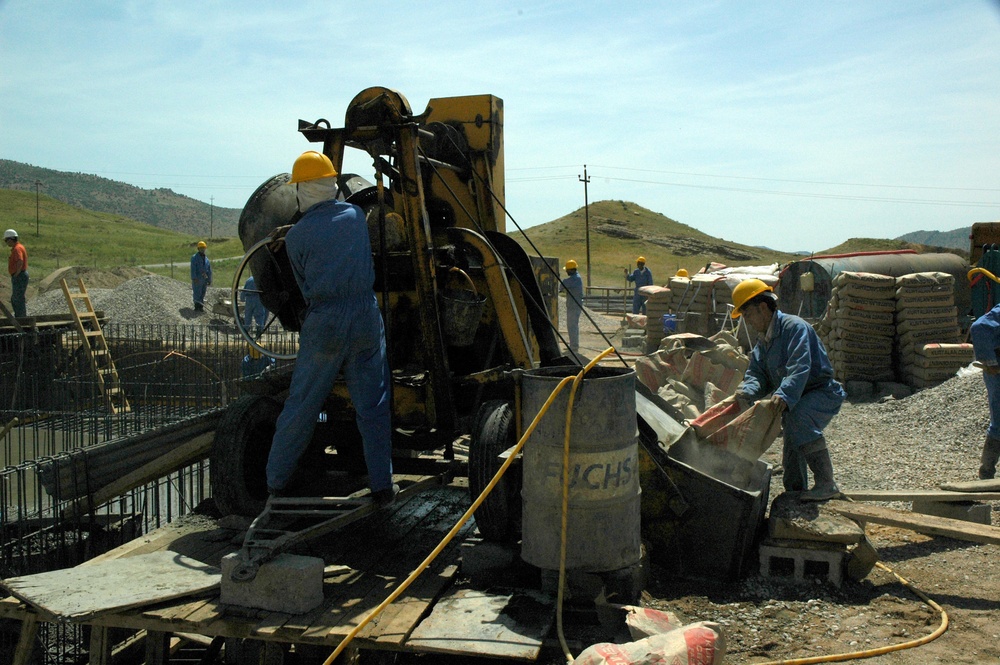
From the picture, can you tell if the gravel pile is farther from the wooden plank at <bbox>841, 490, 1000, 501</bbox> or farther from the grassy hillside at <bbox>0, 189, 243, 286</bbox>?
the wooden plank at <bbox>841, 490, 1000, 501</bbox>

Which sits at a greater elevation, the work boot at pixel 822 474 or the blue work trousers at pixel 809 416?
the blue work trousers at pixel 809 416

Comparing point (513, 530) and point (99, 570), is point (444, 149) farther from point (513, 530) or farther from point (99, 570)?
point (99, 570)

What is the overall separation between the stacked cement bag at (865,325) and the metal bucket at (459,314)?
855 cm

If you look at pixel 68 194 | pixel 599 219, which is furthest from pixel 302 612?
pixel 68 194

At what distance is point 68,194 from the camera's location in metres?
140

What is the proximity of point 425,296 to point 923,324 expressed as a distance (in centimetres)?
937

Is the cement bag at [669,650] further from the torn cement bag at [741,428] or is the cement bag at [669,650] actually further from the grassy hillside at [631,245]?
→ the grassy hillside at [631,245]

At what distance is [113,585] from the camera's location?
174 inches

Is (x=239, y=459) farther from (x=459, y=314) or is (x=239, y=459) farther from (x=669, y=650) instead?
(x=669, y=650)

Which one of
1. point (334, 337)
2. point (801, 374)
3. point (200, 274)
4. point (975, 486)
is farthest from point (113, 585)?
Answer: point (200, 274)

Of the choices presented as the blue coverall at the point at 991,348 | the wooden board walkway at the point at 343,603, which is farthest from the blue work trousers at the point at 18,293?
the blue coverall at the point at 991,348

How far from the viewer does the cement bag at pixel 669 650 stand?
3.44m

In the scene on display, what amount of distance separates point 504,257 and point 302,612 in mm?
2890

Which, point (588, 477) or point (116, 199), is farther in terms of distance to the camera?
point (116, 199)
